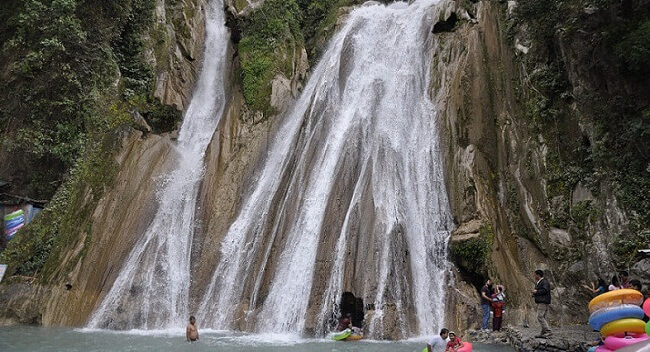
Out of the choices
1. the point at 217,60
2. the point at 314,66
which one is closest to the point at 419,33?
the point at 314,66

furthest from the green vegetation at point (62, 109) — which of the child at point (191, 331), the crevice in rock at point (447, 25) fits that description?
the crevice in rock at point (447, 25)

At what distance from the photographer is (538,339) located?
13.3m

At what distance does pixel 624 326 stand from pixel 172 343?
1129 centimetres

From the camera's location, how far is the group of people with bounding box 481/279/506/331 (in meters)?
16.1

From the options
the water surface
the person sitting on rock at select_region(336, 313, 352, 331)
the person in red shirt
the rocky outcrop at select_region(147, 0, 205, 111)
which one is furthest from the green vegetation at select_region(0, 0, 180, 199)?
the person in red shirt

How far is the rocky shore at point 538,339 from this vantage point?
12680mm

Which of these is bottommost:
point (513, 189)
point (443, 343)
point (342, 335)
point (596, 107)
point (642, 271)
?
point (342, 335)

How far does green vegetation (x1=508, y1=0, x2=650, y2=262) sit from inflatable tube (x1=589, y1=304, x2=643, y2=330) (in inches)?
265

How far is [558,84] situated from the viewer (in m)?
20.2

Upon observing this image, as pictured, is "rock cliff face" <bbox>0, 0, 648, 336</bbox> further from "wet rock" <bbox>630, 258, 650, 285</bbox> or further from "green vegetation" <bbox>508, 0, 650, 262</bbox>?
"green vegetation" <bbox>508, 0, 650, 262</bbox>

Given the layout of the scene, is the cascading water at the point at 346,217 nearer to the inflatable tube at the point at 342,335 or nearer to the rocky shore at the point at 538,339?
the inflatable tube at the point at 342,335

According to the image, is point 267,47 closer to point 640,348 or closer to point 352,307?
point 352,307

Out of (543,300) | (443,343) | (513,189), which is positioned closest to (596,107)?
(513,189)

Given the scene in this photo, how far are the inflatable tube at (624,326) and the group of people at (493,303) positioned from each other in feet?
19.3
